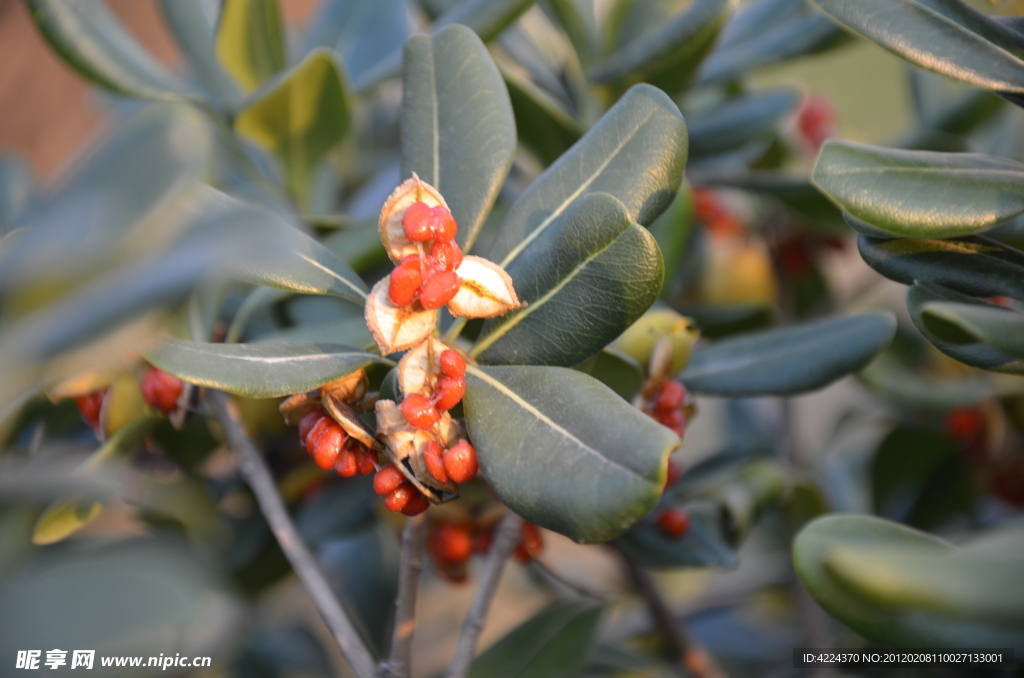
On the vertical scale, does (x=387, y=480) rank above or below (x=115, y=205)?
below

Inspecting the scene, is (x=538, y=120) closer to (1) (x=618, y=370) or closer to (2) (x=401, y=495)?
(1) (x=618, y=370)

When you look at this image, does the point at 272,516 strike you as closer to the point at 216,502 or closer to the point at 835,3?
the point at 216,502

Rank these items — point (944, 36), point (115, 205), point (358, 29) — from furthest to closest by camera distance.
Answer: point (358, 29) < point (944, 36) < point (115, 205)

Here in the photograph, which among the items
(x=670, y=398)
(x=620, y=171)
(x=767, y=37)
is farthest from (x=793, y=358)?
(x=767, y=37)

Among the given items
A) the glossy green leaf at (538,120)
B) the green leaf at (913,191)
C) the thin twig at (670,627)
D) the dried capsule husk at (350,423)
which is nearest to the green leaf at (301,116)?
the glossy green leaf at (538,120)

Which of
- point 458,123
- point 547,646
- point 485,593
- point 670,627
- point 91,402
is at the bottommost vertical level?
point 670,627

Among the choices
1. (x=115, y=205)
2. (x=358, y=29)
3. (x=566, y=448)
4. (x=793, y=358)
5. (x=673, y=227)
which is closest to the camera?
(x=115, y=205)

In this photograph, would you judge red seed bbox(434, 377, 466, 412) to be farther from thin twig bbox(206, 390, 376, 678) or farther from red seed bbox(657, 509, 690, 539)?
red seed bbox(657, 509, 690, 539)

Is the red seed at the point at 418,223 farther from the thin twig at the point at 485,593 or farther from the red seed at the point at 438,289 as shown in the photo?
the thin twig at the point at 485,593

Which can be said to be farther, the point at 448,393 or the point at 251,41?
the point at 251,41
